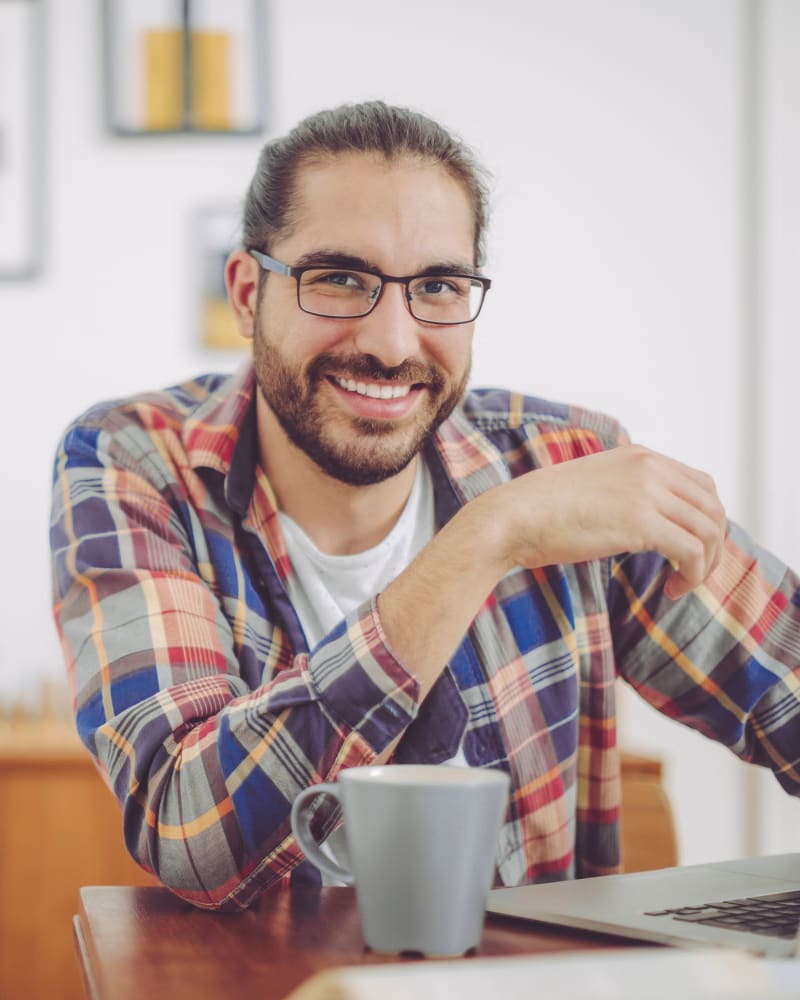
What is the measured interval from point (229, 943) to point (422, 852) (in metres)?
0.16

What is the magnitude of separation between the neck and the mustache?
10cm

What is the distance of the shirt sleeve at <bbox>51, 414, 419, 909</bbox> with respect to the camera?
28.9 inches

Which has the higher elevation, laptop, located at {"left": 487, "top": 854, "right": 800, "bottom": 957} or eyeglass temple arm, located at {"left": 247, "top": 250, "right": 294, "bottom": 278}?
eyeglass temple arm, located at {"left": 247, "top": 250, "right": 294, "bottom": 278}

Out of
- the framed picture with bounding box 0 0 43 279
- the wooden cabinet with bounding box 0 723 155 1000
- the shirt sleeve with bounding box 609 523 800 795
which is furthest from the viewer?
the framed picture with bounding box 0 0 43 279

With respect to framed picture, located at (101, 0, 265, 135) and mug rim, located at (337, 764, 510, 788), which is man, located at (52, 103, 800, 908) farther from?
framed picture, located at (101, 0, 265, 135)

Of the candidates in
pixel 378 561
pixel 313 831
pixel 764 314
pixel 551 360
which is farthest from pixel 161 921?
pixel 764 314

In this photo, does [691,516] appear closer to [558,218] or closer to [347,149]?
[347,149]

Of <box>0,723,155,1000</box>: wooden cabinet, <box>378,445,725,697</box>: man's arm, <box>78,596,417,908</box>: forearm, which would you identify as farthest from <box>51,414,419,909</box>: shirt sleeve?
<box>0,723,155,1000</box>: wooden cabinet

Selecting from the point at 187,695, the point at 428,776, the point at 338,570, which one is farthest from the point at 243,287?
the point at 428,776

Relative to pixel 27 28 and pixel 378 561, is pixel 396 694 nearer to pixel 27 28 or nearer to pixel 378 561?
pixel 378 561

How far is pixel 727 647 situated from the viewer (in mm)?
1106

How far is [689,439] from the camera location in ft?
8.54

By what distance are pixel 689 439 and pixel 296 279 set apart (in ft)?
5.43

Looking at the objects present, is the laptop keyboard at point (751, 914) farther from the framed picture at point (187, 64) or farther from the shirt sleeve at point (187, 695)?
the framed picture at point (187, 64)
